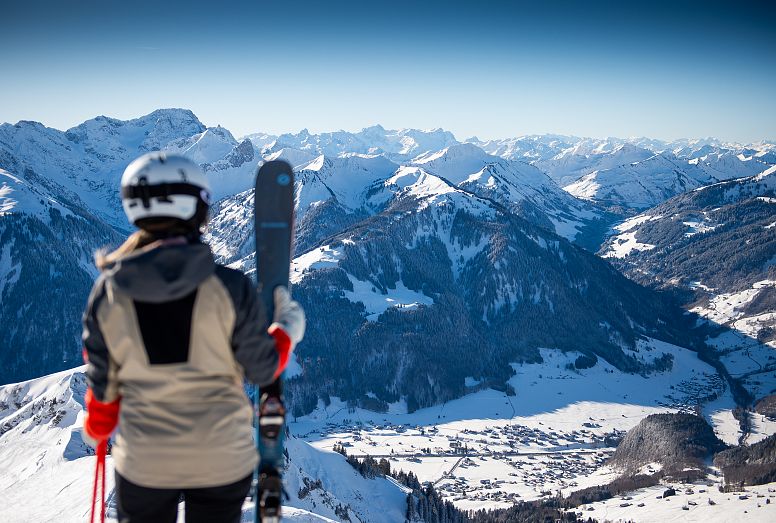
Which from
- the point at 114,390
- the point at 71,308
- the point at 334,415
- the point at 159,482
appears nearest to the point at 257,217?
the point at 114,390

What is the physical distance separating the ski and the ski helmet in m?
1.99

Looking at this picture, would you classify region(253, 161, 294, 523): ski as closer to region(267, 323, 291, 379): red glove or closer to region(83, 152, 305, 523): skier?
region(267, 323, 291, 379): red glove

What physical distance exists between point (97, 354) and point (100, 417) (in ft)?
2.29

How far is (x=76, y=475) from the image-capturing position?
114 ft

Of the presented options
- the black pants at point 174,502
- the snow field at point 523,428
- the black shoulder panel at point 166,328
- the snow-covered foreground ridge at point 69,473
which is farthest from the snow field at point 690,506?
the black shoulder panel at point 166,328

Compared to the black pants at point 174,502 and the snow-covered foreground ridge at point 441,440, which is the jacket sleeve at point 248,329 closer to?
the black pants at point 174,502

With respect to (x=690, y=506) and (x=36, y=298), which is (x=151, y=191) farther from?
(x=36, y=298)

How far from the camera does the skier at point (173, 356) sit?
410 centimetres

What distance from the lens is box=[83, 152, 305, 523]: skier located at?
410cm

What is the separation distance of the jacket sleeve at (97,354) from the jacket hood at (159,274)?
28 centimetres

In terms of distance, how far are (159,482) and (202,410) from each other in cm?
71

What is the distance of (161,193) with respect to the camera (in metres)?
4.44

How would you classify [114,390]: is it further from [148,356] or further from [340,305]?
[340,305]

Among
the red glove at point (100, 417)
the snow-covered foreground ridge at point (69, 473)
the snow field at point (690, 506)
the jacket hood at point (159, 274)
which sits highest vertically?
the jacket hood at point (159, 274)
